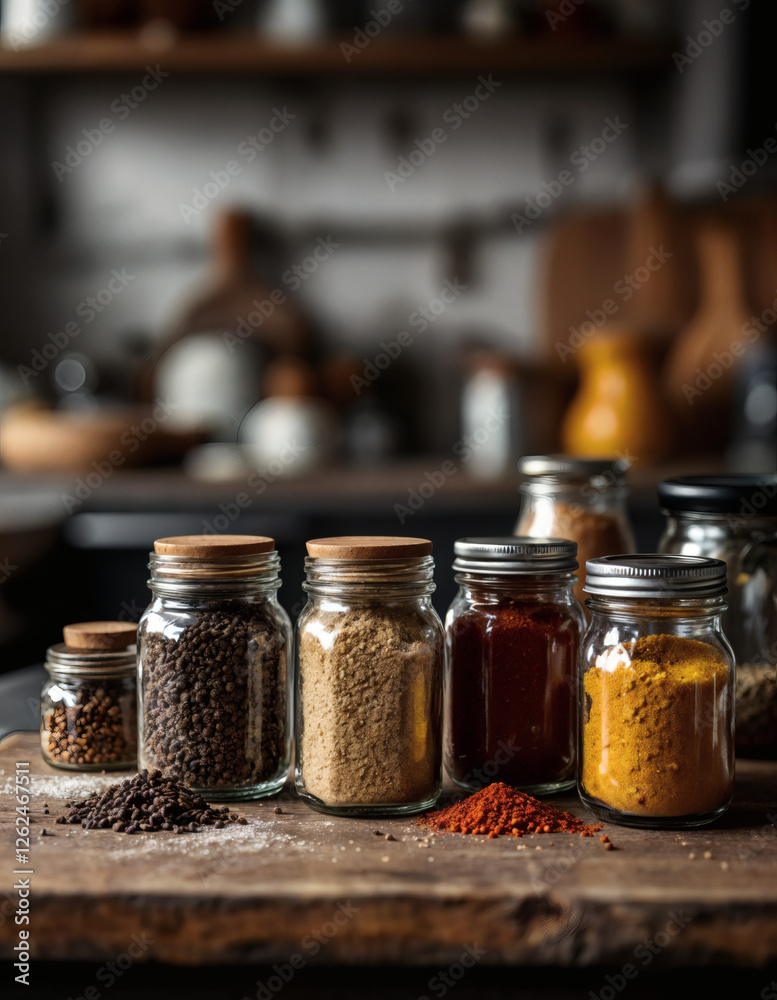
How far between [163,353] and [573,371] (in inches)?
43.4

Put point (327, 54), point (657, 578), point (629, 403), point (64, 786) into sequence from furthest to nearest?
point (327, 54) < point (629, 403) < point (64, 786) < point (657, 578)

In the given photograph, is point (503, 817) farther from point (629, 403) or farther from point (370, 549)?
point (629, 403)

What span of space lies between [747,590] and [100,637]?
0.56 metres

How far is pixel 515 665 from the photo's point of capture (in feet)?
2.75

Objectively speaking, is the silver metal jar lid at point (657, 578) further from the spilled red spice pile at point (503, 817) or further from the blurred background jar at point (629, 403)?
the blurred background jar at point (629, 403)

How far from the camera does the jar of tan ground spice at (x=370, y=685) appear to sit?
0.79 metres

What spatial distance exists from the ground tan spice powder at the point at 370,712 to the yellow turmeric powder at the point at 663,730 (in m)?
0.13

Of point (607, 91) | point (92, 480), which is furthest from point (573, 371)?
point (92, 480)

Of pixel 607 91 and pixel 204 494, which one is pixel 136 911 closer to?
pixel 204 494

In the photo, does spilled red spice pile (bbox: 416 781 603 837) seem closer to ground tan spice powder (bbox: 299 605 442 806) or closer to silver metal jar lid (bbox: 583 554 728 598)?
ground tan spice powder (bbox: 299 605 442 806)

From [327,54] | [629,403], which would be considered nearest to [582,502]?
[629,403]

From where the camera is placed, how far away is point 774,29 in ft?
8.37

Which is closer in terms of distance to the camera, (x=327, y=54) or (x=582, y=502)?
(x=582, y=502)

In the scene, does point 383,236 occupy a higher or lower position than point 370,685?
higher
